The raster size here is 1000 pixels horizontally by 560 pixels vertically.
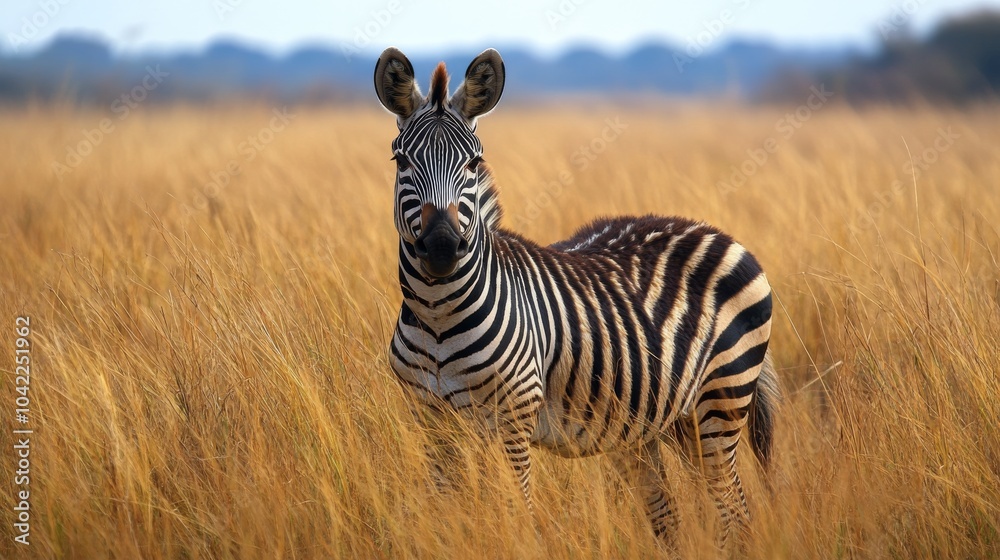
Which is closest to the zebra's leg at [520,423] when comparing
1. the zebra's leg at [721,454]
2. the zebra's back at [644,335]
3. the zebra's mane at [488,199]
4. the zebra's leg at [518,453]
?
the zebra's leg at [518,453]

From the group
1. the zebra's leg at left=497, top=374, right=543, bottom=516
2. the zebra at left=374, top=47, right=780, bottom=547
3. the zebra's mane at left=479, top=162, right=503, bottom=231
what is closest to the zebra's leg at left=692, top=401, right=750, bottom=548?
Result: the zebra at left=374, top=47, right=780, bottom=547

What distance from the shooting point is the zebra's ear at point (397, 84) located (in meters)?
3.26

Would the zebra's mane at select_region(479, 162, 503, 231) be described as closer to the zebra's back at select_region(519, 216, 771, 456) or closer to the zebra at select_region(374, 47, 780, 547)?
the zebra at select_region(374, 47, 780, 547)

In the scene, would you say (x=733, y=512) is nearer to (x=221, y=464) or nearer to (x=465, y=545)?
(x=465, y=545)

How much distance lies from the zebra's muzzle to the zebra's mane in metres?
0.50

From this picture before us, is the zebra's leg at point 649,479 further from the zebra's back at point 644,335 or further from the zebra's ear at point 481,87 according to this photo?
the zebra's ear at point 481,87

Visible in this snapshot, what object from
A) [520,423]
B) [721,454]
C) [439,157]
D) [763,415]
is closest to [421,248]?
[439,157]

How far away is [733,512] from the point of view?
3.64 m

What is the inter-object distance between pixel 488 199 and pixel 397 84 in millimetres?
602

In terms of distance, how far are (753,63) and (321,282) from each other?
7556 inches

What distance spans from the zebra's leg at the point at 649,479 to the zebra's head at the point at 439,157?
1278 mm

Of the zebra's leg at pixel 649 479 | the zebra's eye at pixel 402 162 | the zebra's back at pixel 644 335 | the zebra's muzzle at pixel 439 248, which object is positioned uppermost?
the zebra's eye at pixel 402 162

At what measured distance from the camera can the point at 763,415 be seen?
3.90 metres

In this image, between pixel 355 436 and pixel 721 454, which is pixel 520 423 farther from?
pixel 721 454
